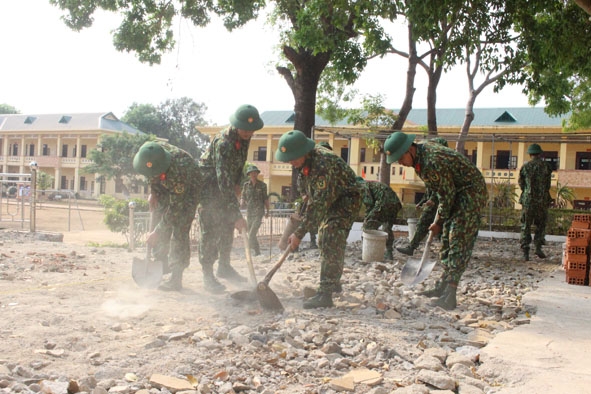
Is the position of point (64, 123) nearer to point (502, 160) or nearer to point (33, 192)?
point (502, 160)

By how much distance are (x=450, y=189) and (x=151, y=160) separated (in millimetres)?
2744

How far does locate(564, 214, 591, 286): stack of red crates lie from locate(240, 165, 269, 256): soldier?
4.62 meters

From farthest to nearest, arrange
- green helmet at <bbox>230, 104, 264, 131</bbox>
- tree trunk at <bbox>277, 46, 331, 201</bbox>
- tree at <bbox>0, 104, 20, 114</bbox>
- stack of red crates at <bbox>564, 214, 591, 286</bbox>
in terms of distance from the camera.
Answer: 1. tree at <bbox>0, 104, 20, 114</bbox>
2. tree trunk at <bbox>277, 46, 331, 201</bbox>
3. stack of red crates at <bbox>564, 214, 591, 286</bbox>
4. green helmet at <bbox>230, 104, 264, 131</bbox>

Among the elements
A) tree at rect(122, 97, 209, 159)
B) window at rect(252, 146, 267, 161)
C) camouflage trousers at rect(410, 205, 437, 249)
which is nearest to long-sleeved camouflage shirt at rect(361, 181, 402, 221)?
camouflage trousers at rect(410, 205, 437, 249)

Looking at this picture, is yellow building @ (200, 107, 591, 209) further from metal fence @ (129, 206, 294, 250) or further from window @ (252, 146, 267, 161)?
metal fence @ (129, 206, 294, 250)

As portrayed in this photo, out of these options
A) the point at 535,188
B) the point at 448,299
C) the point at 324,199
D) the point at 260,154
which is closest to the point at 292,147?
the point at 324,199

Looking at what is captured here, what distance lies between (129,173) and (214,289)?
112ft

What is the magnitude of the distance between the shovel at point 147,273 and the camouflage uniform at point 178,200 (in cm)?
17

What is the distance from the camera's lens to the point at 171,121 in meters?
52.3

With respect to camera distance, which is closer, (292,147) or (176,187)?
(292,147)

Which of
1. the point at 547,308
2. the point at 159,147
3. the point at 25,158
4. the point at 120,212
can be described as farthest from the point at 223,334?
the point at 25,158

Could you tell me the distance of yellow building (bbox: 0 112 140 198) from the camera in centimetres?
4280

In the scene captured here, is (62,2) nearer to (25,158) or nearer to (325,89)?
(325,89)

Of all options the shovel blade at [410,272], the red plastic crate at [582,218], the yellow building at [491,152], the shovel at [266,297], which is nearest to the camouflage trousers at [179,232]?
the shovel at [266,297]
